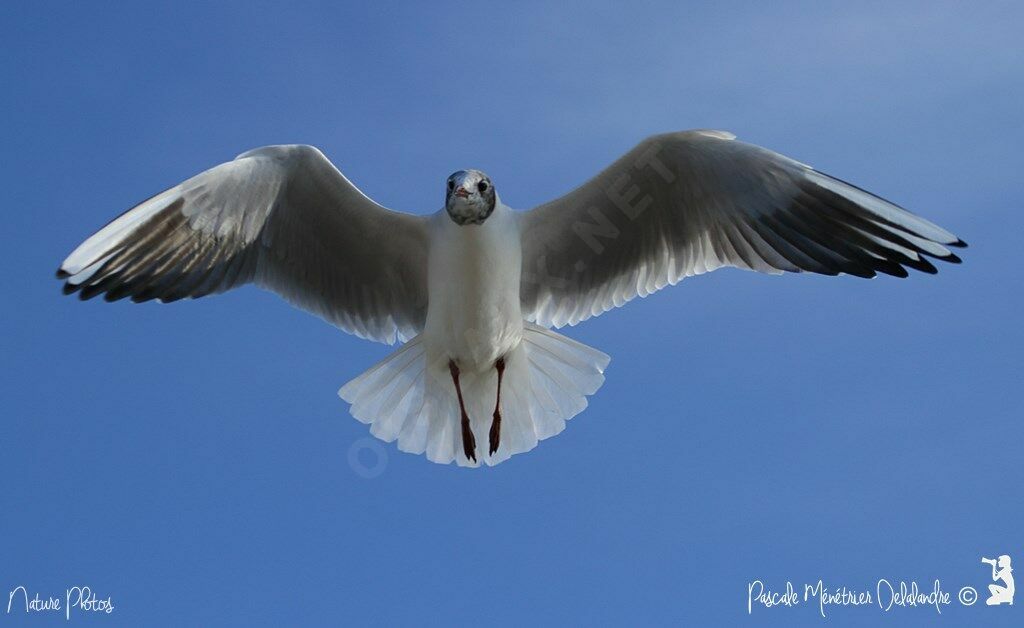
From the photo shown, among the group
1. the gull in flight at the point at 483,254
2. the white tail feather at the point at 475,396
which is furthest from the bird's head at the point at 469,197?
the white tail feather at the point at 475,396

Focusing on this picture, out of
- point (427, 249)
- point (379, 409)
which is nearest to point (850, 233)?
point (427, 249)

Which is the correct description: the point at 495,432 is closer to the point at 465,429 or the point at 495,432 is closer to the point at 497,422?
the point at 497,422

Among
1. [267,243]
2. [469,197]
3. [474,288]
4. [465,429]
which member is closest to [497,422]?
[465,429]

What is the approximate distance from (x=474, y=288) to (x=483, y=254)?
171mm

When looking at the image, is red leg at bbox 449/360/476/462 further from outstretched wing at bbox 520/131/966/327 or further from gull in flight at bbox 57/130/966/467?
outstretched wing at bbox 520/131/966/327

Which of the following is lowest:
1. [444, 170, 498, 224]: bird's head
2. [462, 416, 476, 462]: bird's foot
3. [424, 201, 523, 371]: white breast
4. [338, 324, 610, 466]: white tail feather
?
[462, 416, 476, 462]: bird's foot

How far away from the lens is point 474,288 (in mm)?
6414

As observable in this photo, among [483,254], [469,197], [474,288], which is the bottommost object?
[474,288]

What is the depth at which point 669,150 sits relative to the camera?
20.9ft

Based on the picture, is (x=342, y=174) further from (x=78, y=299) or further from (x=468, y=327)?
(x=78, y=299)

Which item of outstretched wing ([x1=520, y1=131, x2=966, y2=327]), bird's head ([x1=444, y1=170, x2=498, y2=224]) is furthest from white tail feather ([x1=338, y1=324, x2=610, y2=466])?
bird's head ([x1=444, y1=170, x2=498, y2=224])

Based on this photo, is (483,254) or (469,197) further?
(483,254)

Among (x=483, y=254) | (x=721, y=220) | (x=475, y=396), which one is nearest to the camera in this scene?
(x=483, y=254)

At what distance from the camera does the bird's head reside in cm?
625
